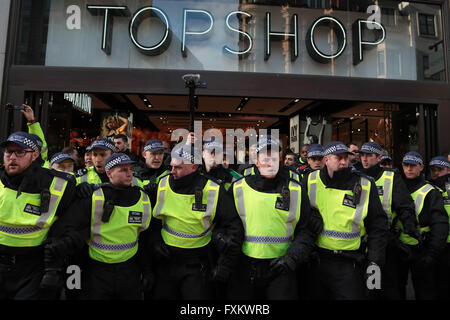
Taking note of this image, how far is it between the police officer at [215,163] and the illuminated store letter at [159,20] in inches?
192

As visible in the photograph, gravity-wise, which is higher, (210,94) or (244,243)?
(210,94)

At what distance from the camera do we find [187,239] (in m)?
3.04

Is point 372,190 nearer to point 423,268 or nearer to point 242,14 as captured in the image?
point 423,268

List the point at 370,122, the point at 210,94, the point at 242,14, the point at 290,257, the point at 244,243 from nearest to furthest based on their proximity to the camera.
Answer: the point at 290,257 < the point at 244,243 < the point at 210,94 < the point at 242,14 < the point at 370,122

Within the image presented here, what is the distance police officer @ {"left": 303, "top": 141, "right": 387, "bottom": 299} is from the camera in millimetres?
3000

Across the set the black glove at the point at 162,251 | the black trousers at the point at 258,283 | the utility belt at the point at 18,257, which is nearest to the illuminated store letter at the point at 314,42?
the black trousers at the point at 258,283

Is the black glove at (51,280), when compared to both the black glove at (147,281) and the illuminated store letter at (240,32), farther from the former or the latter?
the illuminated store letter at (240,32)

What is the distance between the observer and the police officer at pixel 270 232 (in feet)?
9.27

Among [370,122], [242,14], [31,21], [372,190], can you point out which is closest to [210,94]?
[242,14]

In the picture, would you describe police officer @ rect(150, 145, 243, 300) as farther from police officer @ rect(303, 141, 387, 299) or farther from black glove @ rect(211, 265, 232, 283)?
police officer @ rect(303, 141, 387, 299)

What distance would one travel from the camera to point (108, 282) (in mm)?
2842

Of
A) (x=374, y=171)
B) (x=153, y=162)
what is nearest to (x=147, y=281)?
(x=153, y=162)

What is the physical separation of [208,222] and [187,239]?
264 millimetres

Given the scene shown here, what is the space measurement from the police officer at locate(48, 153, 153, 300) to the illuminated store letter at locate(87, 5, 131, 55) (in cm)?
640
